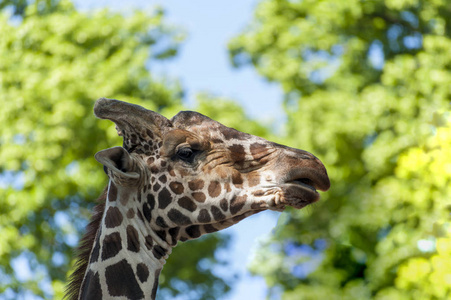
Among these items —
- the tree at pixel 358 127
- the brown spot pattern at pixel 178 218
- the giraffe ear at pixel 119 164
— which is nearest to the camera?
the giraffe ear at pixel 119 164

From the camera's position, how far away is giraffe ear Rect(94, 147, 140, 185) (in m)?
4.18

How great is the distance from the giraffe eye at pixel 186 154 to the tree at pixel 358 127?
9.86 meters

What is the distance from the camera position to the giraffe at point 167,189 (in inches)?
169

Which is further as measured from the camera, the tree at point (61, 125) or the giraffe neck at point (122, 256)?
the tree at point (61, 125)

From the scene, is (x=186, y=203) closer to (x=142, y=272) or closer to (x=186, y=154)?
(x=186, y=154)

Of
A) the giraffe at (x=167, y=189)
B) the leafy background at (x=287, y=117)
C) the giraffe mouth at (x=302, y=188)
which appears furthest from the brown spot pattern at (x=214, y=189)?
the leafy background at (x=287, y=117)


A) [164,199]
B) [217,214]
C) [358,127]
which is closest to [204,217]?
[217,214]

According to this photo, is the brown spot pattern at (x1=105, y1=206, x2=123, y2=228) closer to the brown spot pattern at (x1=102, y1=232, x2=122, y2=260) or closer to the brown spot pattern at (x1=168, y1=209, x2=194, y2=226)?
the brown spot pattern at (x1=102, y1=232, x2=122, y2=260)

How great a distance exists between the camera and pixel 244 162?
4484 mm

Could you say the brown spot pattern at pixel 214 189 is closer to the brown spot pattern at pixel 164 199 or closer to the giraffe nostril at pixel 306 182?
the brown spot pattern at pixel 164 199

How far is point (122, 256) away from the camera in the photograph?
4.34 metres

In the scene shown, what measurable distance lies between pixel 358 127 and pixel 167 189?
1343 centimetres

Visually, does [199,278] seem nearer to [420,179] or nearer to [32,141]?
[32,141]

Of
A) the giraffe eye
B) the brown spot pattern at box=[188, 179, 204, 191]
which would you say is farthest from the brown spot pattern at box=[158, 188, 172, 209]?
the giraffe eye
